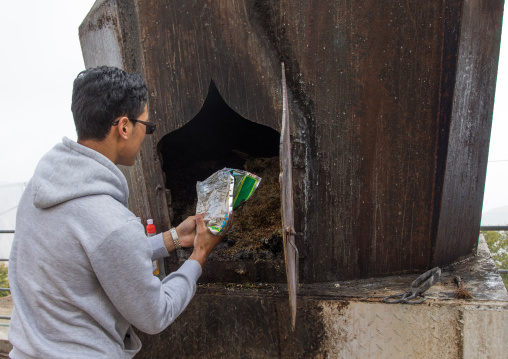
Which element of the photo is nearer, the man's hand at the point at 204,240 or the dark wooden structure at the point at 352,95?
the man's hand at the point at 204,240

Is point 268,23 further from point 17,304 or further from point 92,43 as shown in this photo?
point 17,304

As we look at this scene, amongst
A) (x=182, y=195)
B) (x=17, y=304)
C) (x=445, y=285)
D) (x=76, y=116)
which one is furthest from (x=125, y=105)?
(x=445, y=285)

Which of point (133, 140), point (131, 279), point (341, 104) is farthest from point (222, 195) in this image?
point (341, 104)

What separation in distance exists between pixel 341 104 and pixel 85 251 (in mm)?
1607

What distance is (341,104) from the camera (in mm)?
2160

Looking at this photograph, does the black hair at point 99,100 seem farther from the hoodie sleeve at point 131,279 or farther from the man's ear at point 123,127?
the hoodie sleeve at point 131,279

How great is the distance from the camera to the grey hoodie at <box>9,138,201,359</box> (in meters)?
1.22

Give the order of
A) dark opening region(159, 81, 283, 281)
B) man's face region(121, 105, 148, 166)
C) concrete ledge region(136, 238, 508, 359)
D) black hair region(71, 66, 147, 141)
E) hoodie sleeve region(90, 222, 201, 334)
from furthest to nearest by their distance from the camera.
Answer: dark opening region(159, 81, 283, 281)
concrete ledge region(136, 238, 508, 359)
man's face region(121, 105, 148, 166)
black hair region(71, 66, 147, 141)
hoodie sleeve region(90, 222, 201, 334)

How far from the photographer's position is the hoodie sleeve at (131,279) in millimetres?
1209

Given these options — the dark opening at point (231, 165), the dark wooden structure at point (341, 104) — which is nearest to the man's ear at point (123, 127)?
the dark wooden structure at point (341, 104)

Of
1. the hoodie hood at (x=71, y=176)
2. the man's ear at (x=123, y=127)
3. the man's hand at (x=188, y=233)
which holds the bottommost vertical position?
the man's hand at (x=188, y=233)

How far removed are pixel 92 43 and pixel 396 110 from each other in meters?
2.29

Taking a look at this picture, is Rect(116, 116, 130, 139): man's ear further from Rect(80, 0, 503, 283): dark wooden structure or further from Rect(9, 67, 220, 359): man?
Rect(80, 0, 503, 283): dark wooden structure

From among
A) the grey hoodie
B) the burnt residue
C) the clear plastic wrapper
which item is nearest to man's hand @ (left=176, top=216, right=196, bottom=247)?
the clear plastic wrapper
